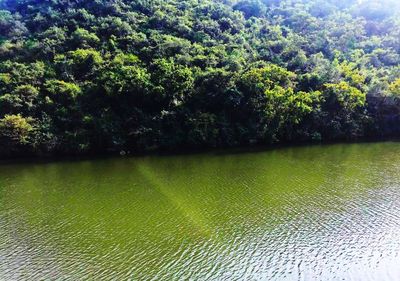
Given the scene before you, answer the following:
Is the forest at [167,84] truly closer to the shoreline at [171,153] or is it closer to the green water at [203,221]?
the shoreline at [171,153]

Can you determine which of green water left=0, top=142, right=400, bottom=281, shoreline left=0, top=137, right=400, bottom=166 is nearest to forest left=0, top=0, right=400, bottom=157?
shoreline left=0, top=137, right=400, bottom=166

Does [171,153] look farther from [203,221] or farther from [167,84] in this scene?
[203,221]

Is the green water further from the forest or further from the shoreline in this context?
the forest

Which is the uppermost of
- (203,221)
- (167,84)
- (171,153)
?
(167,84)

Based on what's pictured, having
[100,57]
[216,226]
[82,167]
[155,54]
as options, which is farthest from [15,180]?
[155,54]

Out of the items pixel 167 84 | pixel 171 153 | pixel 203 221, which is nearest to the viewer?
pixel 203 221

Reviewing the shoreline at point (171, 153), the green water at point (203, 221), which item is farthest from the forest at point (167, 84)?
the green water at point (203, 221)

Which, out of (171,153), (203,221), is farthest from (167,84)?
(203,221)
